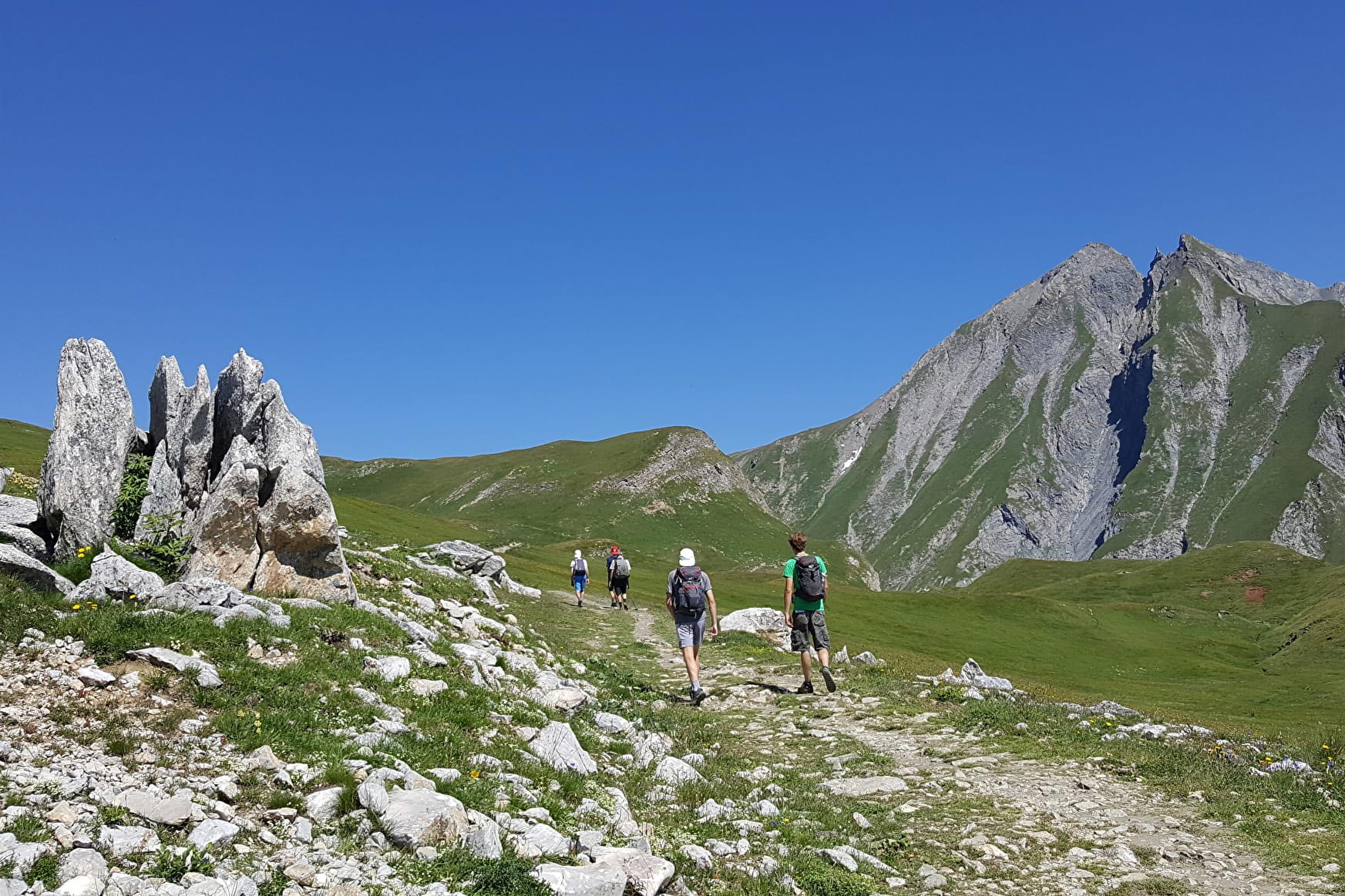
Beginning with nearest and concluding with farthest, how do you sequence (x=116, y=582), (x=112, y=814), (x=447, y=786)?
(x=112, y=814)
(x=447, y=786)
(x=116, y=582)

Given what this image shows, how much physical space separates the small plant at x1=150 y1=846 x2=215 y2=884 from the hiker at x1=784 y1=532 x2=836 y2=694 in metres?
15.2

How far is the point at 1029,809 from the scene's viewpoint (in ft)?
Result: 40.3

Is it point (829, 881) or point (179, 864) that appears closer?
point (179, 864)

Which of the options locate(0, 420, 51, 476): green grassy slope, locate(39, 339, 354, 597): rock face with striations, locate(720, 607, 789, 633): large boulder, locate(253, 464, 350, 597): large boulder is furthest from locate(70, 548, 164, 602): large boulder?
locate(0, 420, 51, 476): green grassy slope

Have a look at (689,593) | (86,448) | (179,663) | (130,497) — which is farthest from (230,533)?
(689,593)

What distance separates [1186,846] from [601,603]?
4096 cm

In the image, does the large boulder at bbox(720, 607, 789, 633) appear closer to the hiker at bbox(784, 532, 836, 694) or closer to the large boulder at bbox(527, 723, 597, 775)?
the hiker at bbox(784, 532, 836, 694)

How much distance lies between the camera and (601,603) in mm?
49625

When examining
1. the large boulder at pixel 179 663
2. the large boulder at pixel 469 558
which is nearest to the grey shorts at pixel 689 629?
the large boulder at pixel 179 663

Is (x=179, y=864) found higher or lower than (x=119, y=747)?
lower

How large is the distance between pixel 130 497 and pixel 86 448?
1.72m

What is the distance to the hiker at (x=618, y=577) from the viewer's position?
45.8 meters

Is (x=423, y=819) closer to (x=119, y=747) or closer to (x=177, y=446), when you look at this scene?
(x=119, y=747)

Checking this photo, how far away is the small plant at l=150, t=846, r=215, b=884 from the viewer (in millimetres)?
6895
